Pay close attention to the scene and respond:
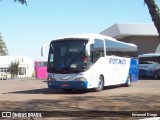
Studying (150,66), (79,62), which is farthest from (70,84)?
(150,66)

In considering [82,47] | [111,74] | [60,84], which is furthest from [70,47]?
[111,74]

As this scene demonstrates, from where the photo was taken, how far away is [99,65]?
805 inches

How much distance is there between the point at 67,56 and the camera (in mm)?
19578

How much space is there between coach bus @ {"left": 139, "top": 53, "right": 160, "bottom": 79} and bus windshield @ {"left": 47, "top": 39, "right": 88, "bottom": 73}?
18575 millimetres

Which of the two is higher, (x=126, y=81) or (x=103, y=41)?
(x=103, y=41)

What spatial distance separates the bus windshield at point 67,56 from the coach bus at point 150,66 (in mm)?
18575

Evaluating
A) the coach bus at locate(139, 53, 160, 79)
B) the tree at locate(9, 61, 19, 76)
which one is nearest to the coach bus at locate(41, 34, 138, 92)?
the coach bus at locate(139, 53, 160, 79)

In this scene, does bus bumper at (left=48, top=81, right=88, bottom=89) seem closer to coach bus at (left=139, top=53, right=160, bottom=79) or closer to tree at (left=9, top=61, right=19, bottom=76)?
coach bus at (left=139, top=53, right=160, bottom=79)

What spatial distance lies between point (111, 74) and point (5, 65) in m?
62.4

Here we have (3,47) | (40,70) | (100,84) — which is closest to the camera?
(100,84)

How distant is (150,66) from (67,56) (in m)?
19.8

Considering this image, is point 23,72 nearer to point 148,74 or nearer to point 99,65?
point 148,74

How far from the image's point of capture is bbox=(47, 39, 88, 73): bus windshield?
19.2 m

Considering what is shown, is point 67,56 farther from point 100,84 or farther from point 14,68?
point 14,68
